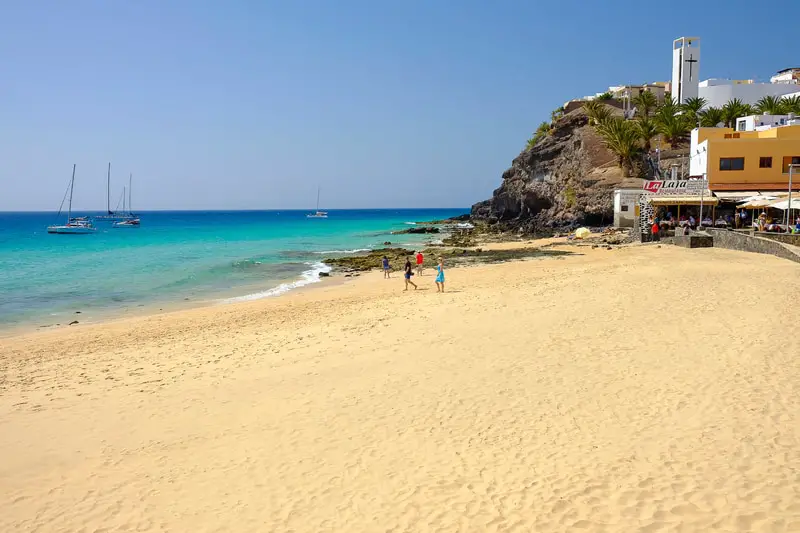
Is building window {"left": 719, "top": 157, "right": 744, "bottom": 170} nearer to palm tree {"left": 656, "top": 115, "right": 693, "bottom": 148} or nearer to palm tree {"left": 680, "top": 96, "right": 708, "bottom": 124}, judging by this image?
palm tree {"left": 656, "top": 115, "right": 693, "bottom": 148}

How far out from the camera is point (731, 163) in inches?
1505

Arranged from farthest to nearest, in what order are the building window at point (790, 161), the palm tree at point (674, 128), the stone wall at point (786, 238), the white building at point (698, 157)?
the palm tree at point (674, 128) < the white building at point (698, 157) < the building window at point (790, 161) < the stone wall at point (786, 238)

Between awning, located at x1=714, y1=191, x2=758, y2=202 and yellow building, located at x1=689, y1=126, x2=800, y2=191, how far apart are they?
1199 mm

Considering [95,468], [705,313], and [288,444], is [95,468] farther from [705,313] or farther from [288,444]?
[705,313]

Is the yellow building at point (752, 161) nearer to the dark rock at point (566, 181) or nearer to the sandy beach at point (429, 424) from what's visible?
the dark rock at point (566, 181)

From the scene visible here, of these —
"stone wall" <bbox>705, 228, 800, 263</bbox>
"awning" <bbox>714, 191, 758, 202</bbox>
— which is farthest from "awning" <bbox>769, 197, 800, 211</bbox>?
"awning" <bbox>714, 191, 758, 202</bbox>

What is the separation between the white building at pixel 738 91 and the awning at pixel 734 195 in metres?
39.2

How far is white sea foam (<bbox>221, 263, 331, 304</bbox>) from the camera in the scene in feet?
79.6

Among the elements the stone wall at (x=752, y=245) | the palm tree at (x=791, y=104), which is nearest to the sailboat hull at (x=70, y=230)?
the stone wall at (x=752, y=245)

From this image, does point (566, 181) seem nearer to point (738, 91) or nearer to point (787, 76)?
point (738, 91)

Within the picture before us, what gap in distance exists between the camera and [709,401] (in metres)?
8.10


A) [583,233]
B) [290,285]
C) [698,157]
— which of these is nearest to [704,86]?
[698,157]

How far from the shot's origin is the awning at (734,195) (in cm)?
3464

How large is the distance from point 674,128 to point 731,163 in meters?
20.5
